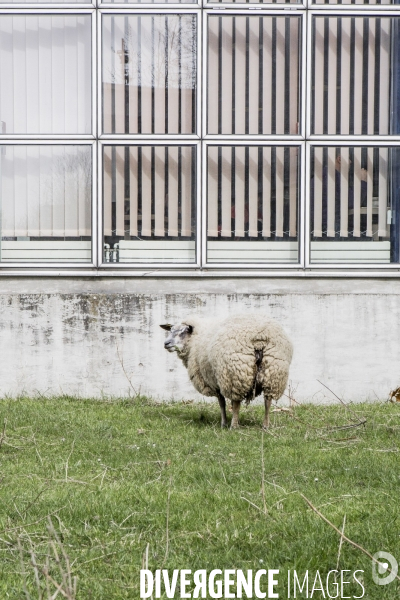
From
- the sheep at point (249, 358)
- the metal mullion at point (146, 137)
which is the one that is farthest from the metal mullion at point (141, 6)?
the sheep at point (249, 358)

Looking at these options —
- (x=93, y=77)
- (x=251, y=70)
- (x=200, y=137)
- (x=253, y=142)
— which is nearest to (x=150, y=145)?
(x=200, y=137)

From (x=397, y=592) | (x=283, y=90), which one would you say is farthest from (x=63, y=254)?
(x=397, y=592)

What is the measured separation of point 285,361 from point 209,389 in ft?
2.91

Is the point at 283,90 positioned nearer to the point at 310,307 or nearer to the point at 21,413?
the point at 310,307

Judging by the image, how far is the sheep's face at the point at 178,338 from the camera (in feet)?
26.5

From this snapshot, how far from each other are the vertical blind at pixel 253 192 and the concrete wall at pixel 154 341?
97 centimetres

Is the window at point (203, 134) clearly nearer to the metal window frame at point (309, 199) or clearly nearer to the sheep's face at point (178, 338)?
the metal window frame at point (309, 199)

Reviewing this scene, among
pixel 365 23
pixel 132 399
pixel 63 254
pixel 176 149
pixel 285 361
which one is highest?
pixel 365 23

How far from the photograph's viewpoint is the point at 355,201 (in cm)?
1030

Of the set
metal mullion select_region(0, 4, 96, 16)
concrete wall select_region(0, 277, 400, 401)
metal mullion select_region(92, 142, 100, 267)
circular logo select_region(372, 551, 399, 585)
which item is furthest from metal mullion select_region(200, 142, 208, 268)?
circular logo select_region(372, 551, 399, 585)

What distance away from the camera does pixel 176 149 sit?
33.8 feet

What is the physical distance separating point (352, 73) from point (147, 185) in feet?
9.70

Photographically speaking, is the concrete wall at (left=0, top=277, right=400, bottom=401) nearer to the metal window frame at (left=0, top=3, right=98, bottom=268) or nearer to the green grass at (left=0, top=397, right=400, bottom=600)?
the metal window frame at (left=0, top=3, right=98, bottom=268)

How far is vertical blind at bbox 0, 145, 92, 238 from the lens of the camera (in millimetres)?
10289
